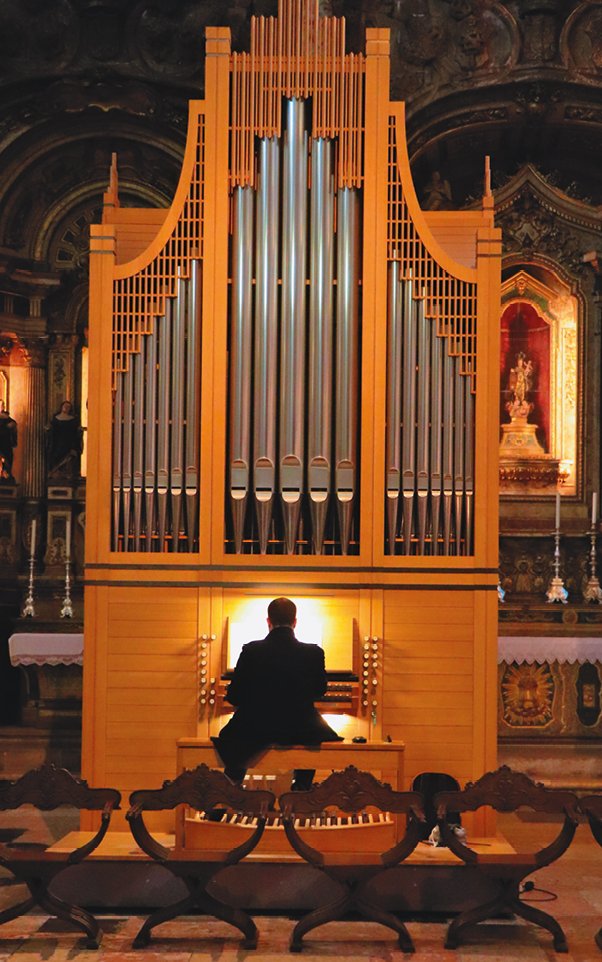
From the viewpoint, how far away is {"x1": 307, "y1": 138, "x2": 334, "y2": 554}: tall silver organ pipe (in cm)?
785

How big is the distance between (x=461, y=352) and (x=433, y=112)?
3.93 metres

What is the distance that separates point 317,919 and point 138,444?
352 centimetres

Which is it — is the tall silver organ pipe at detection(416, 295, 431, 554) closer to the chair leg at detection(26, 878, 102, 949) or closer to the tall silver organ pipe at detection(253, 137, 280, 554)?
the tall silver organ pipe at detection(253, 137, 280, 554)

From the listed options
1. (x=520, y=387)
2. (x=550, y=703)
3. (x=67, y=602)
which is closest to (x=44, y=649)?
(x=67, y=602)

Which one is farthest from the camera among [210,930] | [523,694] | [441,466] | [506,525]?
[506,525]

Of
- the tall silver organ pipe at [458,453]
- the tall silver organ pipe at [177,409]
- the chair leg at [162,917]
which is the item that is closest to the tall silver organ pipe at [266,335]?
the tall silver organ pipe at [177,409]

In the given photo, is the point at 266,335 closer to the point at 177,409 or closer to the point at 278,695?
the point at 177,409

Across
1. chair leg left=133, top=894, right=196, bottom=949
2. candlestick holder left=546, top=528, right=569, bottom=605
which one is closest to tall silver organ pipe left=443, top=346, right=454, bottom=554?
candlestick holder left=546, top=528, right=569, bottom=605

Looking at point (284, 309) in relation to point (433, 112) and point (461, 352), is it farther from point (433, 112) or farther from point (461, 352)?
point (433, 112)

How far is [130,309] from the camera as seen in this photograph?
8039 millimetres

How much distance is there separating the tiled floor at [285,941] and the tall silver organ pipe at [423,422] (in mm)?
2618

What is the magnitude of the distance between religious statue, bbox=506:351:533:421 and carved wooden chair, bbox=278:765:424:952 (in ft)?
19.5

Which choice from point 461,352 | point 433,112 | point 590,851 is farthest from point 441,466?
point 433,112

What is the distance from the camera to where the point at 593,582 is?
34.8 ft
